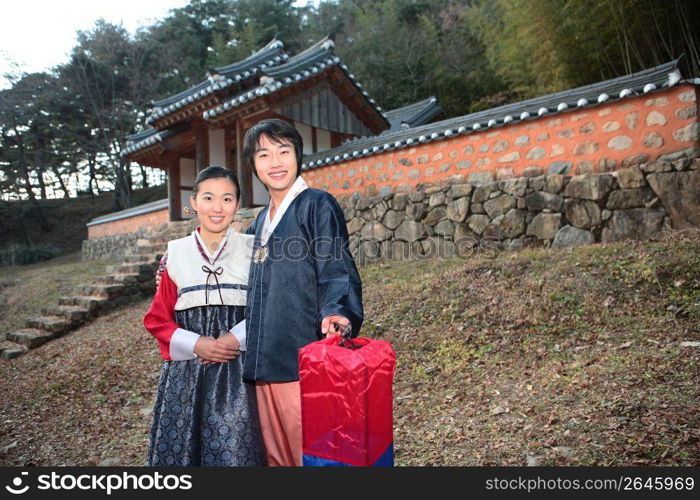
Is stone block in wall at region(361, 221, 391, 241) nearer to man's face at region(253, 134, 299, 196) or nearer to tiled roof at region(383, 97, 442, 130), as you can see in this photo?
tiled roof at region(383, 97, 442, 130)

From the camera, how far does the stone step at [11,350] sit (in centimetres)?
677

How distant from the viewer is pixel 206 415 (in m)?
1.75

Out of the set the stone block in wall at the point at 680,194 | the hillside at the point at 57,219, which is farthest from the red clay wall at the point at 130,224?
the stone block in wall at the point at 680,194

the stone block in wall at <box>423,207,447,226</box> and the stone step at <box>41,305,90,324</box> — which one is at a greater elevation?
the stone block in wall at <box>423,207,447,226</box>

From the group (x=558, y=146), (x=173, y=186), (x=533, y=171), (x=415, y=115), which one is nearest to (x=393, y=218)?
(x=533, y=171)

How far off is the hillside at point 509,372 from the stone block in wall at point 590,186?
680 mm

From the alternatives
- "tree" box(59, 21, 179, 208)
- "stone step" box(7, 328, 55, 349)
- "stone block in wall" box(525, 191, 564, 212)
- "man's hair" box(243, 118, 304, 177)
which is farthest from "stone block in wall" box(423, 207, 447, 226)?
"tree" box(59, 21, 179, 208)

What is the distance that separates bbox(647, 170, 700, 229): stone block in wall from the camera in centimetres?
502

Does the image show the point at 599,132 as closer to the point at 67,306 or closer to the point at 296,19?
the point at 67,306

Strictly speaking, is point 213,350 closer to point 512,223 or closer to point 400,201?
point 512,223

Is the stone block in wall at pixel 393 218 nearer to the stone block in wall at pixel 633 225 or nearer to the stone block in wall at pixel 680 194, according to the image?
the stone block in wall at pixel 633 225

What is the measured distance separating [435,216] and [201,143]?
6.40 meters

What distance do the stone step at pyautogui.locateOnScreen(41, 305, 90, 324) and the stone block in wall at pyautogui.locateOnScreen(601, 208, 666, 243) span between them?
848cm

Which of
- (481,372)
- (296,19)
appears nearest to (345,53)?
(296,19)
